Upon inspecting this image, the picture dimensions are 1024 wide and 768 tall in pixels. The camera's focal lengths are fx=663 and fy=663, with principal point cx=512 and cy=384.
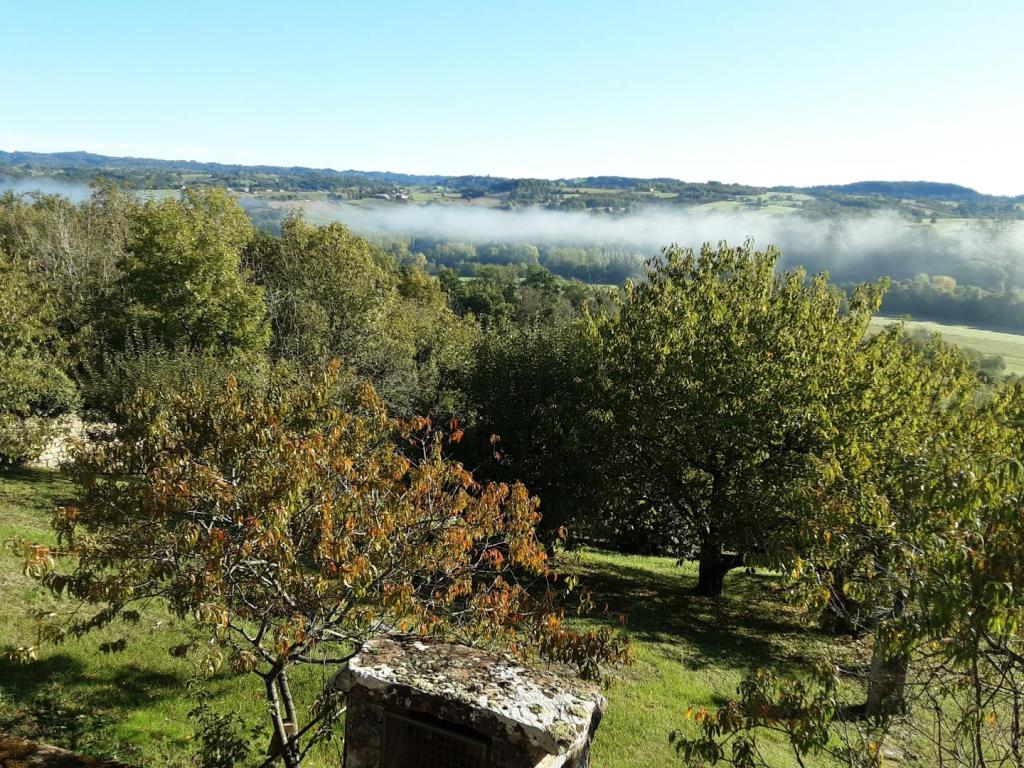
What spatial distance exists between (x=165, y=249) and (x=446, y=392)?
17.5 metres

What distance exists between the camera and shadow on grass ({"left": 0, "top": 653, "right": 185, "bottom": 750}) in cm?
987

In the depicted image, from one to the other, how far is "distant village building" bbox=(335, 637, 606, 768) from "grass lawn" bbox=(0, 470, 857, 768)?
5373 mm

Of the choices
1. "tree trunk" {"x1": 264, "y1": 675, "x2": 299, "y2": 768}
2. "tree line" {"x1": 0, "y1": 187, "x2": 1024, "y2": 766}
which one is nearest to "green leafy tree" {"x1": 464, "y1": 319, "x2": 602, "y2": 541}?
"tree line" {"x1": 0, "y1": 187, "x2": 1024, "y2": 766}

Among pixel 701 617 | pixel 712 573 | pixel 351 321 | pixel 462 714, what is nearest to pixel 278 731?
pixel 462 714

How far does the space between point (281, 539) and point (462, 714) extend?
9.14ft

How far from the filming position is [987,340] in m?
158

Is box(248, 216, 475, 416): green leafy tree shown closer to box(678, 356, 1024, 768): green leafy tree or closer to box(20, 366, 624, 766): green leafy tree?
box(20, 366, 624, 766): green leafy tree

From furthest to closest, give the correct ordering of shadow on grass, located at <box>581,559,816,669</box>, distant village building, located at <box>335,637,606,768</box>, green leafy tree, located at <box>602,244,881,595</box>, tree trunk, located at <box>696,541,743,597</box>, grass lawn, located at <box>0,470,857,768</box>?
tree trunk, located at <box>696,541,743,597</box>, green leafy tree, located at <box>602,244,881,595</box>, shadow on grass, located at <box>581,559,816,669</box>, grass lawn, located at <box>0,470,857,768</box>, distant village building, located at <box>335,637,606,768</box>

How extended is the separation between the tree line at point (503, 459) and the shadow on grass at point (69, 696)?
1.75 m

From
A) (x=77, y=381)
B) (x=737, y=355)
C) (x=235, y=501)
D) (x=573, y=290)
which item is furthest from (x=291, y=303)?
(x=573, y=290)

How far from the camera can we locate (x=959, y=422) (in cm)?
2031

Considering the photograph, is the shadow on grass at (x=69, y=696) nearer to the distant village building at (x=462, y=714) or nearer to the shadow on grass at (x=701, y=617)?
the distant village building at (x=462, y=714)

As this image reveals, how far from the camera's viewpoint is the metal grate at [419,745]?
19.3ft

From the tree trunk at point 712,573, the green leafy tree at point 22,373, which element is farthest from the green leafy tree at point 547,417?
the green leafy tree at point 22,373
